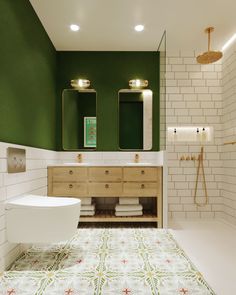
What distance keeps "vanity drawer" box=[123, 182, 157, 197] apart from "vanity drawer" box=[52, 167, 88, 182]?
563 mm

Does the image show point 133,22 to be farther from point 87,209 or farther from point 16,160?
point 87,209

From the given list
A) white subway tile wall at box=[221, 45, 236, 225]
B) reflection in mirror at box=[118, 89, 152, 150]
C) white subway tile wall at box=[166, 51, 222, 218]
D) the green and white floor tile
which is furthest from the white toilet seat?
white subway tile wall at box=[221, 45, 236, 225]

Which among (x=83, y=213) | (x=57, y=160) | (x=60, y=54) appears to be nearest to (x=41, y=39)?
(x=60, y=54)

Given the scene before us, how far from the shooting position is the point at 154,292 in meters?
1.61

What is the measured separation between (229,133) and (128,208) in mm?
1849

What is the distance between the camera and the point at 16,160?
2.13 m

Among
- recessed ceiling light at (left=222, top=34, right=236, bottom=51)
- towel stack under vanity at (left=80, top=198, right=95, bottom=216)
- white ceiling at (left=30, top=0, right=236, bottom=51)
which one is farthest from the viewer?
recessed ceiling light at (left=222, top=34, right=236, bottom=51)

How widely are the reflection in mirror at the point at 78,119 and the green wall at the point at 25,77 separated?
0.34 metres

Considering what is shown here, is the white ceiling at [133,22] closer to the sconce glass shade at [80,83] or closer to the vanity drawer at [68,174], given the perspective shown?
the sconce glass shade at [80,83]

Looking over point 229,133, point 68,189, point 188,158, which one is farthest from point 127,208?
point 229,133

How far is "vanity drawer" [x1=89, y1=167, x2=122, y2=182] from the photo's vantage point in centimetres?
312

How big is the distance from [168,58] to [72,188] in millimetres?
2500

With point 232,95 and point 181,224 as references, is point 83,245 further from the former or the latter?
point 232,95

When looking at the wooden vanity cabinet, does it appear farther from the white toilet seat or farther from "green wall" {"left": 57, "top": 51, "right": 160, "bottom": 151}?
the white toilet seat
